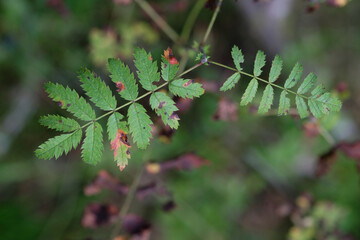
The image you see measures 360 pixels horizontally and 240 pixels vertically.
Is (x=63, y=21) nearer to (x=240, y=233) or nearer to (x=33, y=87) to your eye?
(x=33, y=87)

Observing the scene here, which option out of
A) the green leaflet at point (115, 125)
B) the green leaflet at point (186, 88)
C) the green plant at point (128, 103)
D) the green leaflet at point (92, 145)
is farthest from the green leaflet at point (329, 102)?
the green leaflet at point (92, 145)

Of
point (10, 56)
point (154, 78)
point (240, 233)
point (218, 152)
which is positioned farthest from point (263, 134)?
point (10, 56)

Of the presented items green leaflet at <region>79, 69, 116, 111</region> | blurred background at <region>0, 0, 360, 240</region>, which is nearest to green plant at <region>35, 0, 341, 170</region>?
green leaflet at <region>79, 69, 116, 111</region>

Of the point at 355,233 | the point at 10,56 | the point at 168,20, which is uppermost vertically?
the point at 10,56

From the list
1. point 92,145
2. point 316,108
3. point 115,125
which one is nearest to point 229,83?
point 316,108

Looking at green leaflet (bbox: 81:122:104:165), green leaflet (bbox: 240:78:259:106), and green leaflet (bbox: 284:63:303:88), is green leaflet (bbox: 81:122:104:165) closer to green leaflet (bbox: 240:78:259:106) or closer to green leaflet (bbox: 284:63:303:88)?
green leaflet (bbox: 240:78:259:106)

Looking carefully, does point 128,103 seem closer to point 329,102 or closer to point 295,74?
point 295,74

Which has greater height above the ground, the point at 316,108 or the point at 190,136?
the point at 190,136
